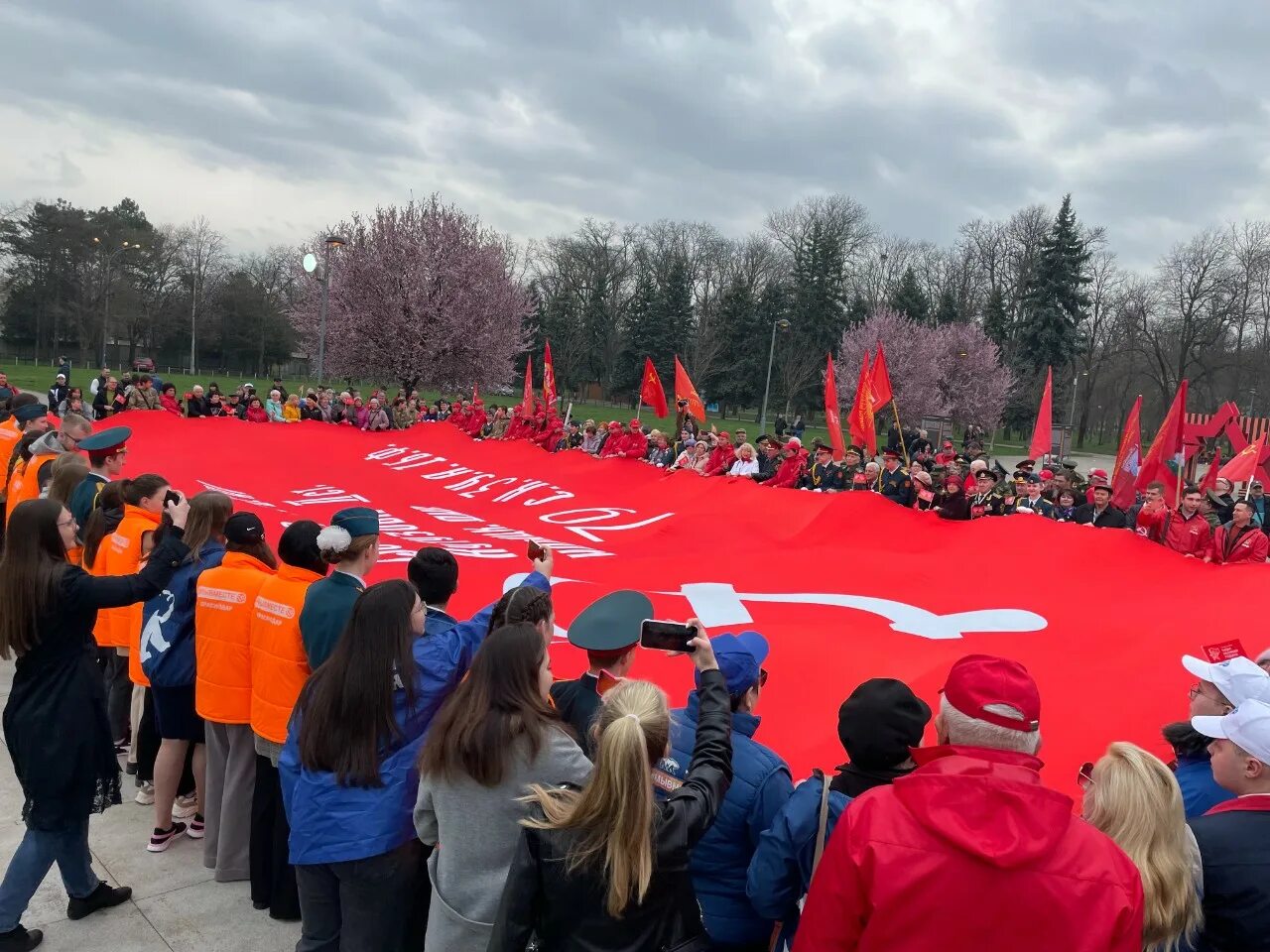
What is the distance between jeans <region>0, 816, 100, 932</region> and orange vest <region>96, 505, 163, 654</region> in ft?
4.17

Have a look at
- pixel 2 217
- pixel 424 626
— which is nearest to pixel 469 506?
pixel 424 626

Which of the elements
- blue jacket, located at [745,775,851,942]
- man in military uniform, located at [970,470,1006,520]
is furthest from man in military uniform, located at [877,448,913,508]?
blue jacket, located at [745,775,851,942]

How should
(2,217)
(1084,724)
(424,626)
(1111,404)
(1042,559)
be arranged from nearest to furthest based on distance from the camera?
1. (424,626)
2. (1084,724)
3. (1042,559)
4. (2,217)
5. (1111,404)

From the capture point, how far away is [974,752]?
2082mm

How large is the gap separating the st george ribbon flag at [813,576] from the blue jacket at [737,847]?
195 cm

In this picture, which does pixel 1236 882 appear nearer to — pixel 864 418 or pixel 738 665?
pixel 738 665

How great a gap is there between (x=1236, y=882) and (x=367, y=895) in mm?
2813

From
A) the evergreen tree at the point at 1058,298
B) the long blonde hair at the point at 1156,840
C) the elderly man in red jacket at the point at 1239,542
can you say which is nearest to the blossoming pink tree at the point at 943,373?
the evergreen tree at the point at 1058,298

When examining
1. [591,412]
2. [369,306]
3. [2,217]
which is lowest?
[591,412]

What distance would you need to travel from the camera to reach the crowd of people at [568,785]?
190 centimetres

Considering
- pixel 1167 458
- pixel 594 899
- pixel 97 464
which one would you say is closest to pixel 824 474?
pixel 1167 458

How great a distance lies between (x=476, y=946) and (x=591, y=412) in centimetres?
6326

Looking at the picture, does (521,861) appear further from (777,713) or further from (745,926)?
(777,713)

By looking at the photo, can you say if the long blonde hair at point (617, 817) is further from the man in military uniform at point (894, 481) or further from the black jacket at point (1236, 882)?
the man in military uniform at point (894, 481)
